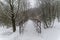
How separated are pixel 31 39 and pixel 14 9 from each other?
489 centimetres

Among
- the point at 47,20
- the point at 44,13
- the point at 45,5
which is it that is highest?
the point at 45,5

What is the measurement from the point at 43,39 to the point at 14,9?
526 cm

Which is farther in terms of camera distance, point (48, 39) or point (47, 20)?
point (47, 20)

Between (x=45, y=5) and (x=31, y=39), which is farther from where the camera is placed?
(x=45, y=5)

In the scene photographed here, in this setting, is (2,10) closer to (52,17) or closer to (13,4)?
(13,4)

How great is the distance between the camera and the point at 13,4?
1134cm

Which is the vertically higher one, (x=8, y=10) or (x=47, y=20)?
(x=8, y=10)

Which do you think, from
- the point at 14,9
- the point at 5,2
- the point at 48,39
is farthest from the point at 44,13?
the point at 48,39

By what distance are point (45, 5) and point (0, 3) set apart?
4.60 m

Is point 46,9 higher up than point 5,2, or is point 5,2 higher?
point 5,2

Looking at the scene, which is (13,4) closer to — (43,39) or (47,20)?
(47,20)

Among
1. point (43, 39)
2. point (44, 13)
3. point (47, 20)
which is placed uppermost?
point (44, 13)

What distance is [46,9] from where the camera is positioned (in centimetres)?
1152

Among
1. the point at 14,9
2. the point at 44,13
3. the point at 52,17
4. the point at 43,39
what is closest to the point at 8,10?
the point at 14,9
